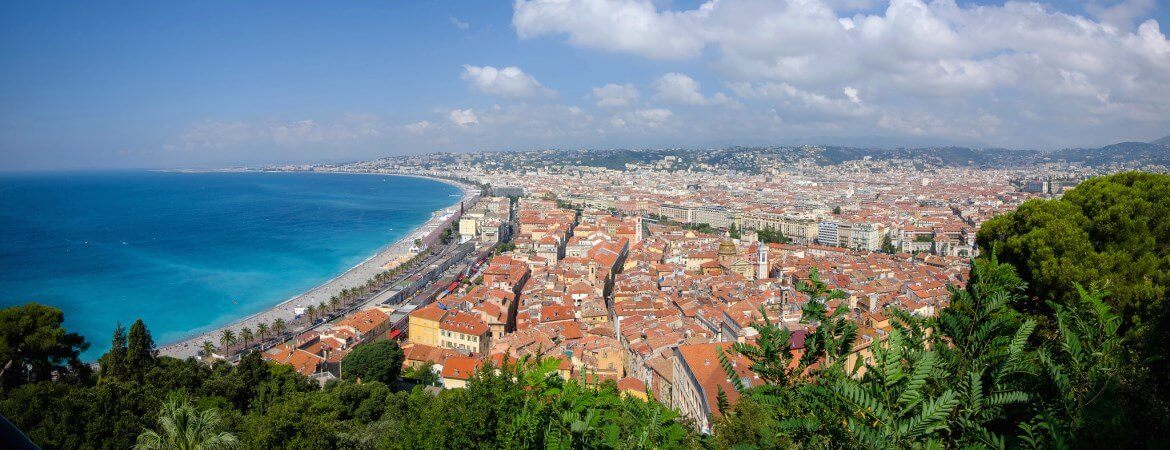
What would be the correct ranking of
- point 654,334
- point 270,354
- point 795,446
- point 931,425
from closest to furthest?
point 931,425
point 795,446
point 654,334
point 270,354

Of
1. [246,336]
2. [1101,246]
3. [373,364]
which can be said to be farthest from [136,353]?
[1101,246]

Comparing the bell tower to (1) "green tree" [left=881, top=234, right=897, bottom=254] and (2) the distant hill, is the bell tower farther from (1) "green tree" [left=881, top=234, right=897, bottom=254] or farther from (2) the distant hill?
(2) the distant hill

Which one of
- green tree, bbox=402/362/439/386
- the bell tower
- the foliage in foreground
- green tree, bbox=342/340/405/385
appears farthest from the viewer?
the bell tower

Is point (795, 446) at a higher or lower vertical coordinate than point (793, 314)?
higher

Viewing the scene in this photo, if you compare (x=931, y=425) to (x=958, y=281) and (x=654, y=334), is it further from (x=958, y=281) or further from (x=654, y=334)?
(x=958, y=281)

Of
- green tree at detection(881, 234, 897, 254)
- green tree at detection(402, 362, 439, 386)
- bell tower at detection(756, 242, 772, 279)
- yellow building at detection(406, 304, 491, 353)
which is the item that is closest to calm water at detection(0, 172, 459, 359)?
yellow building at detection(406, 304, 491, 353)

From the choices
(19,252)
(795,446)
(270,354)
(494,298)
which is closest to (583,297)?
(494,298)

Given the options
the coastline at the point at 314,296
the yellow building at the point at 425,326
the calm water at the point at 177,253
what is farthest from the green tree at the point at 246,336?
the yellow building at the point at 425,326
